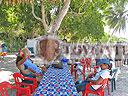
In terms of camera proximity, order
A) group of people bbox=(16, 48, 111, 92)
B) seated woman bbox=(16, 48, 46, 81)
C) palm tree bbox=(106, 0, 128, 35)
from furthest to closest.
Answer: palm tree bbox=(106, 0, 128, 35) < seated woman bbox=(16, 48, 46, 81) < group of people bbox=(16, 48, 111, 92)

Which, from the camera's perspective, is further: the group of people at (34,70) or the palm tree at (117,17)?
the palm tree at (117,17)

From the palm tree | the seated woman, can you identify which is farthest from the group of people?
the palm tree

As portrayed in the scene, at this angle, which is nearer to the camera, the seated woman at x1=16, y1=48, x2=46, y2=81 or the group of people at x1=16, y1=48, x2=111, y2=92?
the group of people at x1=16, y1=48, x2=111, y2=92

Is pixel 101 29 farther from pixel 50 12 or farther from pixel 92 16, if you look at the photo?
pixel 50 12

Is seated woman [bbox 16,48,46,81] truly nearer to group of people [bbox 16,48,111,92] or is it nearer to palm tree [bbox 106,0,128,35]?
group of people [bbox 16,48,111,92]

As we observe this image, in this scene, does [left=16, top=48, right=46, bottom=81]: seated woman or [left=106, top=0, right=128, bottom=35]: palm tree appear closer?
[left=16, top=48, right=46, bottom=81]: seated woman

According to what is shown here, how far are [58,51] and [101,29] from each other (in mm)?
4775

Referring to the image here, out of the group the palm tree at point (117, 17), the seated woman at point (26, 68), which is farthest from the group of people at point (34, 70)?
the palm tree at point (117, 17)

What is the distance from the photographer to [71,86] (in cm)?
601

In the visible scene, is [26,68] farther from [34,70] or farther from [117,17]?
[117,17]

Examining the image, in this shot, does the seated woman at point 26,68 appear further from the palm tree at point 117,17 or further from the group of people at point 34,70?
the palm tree at point 117,17

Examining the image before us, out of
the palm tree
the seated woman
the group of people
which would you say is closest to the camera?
the group of people

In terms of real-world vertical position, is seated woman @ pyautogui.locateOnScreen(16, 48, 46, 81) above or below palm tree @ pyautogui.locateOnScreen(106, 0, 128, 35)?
below

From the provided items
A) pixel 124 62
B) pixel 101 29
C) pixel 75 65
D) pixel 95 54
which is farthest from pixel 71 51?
pixel 75 65
